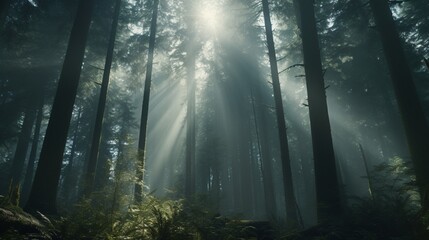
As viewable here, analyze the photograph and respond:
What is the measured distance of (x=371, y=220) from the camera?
687 centimetres

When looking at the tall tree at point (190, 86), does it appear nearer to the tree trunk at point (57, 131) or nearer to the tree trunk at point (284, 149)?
the tree trunk at point (284, 149)

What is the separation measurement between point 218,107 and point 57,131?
2184 cm

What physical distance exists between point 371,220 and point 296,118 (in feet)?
82.8

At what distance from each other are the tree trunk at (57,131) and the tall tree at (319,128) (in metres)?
7.49

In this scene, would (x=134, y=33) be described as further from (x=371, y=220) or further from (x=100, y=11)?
(x=371, y=220)

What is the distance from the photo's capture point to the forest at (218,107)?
609 cm

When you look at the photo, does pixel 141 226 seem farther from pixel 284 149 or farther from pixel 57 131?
pixel 284 149

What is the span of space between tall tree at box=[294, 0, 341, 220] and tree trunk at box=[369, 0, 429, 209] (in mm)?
1887

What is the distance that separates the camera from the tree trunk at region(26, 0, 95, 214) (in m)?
8.94

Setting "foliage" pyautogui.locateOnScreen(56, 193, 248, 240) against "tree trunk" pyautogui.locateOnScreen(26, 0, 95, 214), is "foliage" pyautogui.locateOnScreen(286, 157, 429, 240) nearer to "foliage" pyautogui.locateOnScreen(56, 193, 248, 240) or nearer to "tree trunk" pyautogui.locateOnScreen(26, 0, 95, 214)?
"foliage" pyautogui.locateOnScreen(56, 193, 248, 240)

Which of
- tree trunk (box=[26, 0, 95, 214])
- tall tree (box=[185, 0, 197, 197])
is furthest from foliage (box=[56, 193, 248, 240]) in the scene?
tall tree (box=[185, 0, 197, 197])

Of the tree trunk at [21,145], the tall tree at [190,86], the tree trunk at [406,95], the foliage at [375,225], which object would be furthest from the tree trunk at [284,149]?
the tree trunk at [21,145]

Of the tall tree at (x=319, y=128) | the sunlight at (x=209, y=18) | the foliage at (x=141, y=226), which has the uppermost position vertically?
the sunlight at (x=209, y=18)

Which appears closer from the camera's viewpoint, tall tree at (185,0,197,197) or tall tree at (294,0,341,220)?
tall tree at (294,0,341,220)
